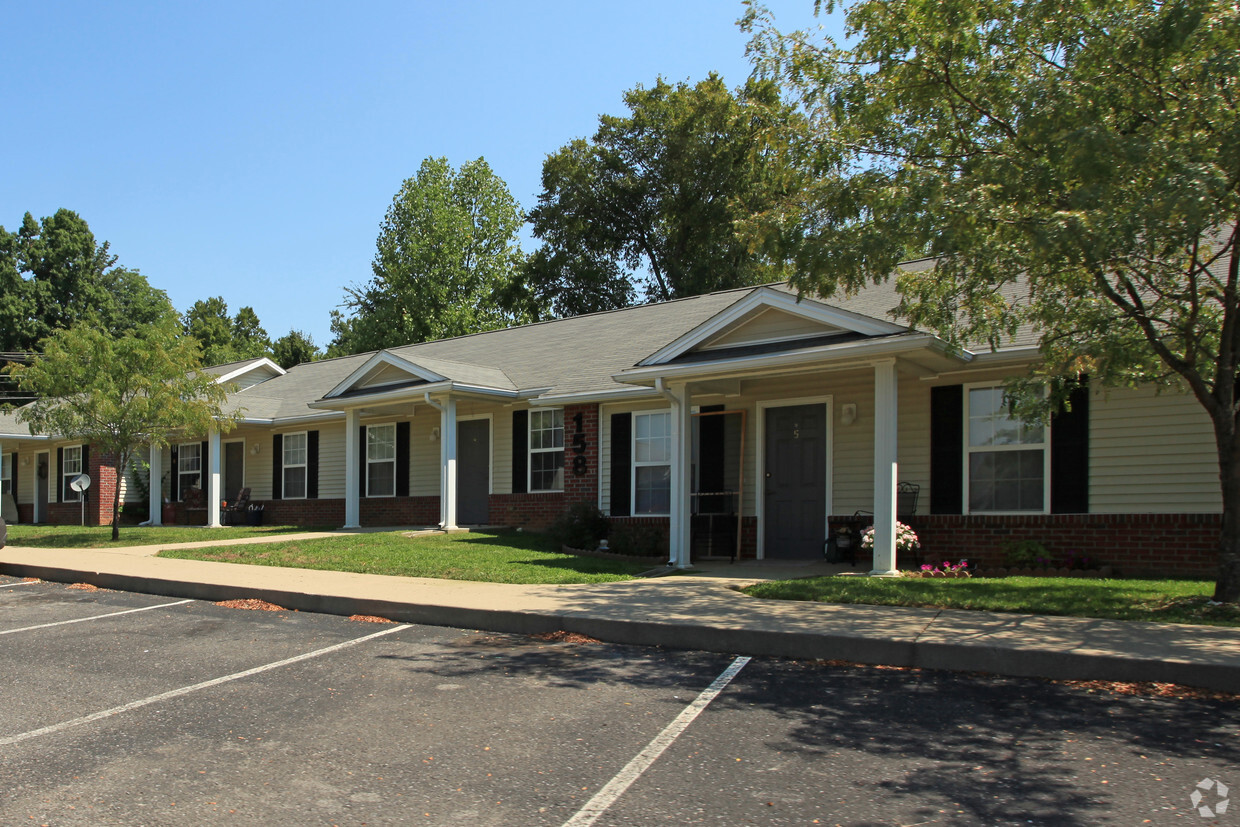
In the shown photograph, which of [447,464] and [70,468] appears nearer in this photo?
[447,464]

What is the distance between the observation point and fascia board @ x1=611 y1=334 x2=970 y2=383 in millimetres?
10656

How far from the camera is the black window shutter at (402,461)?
1967cm

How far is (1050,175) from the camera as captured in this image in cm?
803

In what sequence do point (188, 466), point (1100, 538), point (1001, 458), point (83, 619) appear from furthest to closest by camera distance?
point (188, 466)
point (1001, 458)
point (1100, 538)
point (83, 619)

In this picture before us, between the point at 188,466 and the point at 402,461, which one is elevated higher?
the point at 402,461

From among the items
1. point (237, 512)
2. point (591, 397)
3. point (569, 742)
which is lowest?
point (237, 512)

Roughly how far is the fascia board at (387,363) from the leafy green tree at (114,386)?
2606 millimetres

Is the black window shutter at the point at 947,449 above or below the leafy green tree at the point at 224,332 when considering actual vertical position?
below

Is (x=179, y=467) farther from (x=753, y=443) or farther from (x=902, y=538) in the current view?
(x=902, y=538)

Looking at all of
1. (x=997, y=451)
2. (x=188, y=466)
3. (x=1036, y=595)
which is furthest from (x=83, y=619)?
(x=188, y=466)

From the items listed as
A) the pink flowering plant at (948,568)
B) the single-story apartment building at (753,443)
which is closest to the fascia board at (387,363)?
the single-story apartment building at (753,443)

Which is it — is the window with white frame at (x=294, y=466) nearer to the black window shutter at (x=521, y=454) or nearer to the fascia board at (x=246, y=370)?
the fascia board at (x=246, y=370)

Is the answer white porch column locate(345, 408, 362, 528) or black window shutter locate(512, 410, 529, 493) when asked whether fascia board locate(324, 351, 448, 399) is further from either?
black window shutter locate(512, 410, 529, 493)

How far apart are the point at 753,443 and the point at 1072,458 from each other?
449 cm
